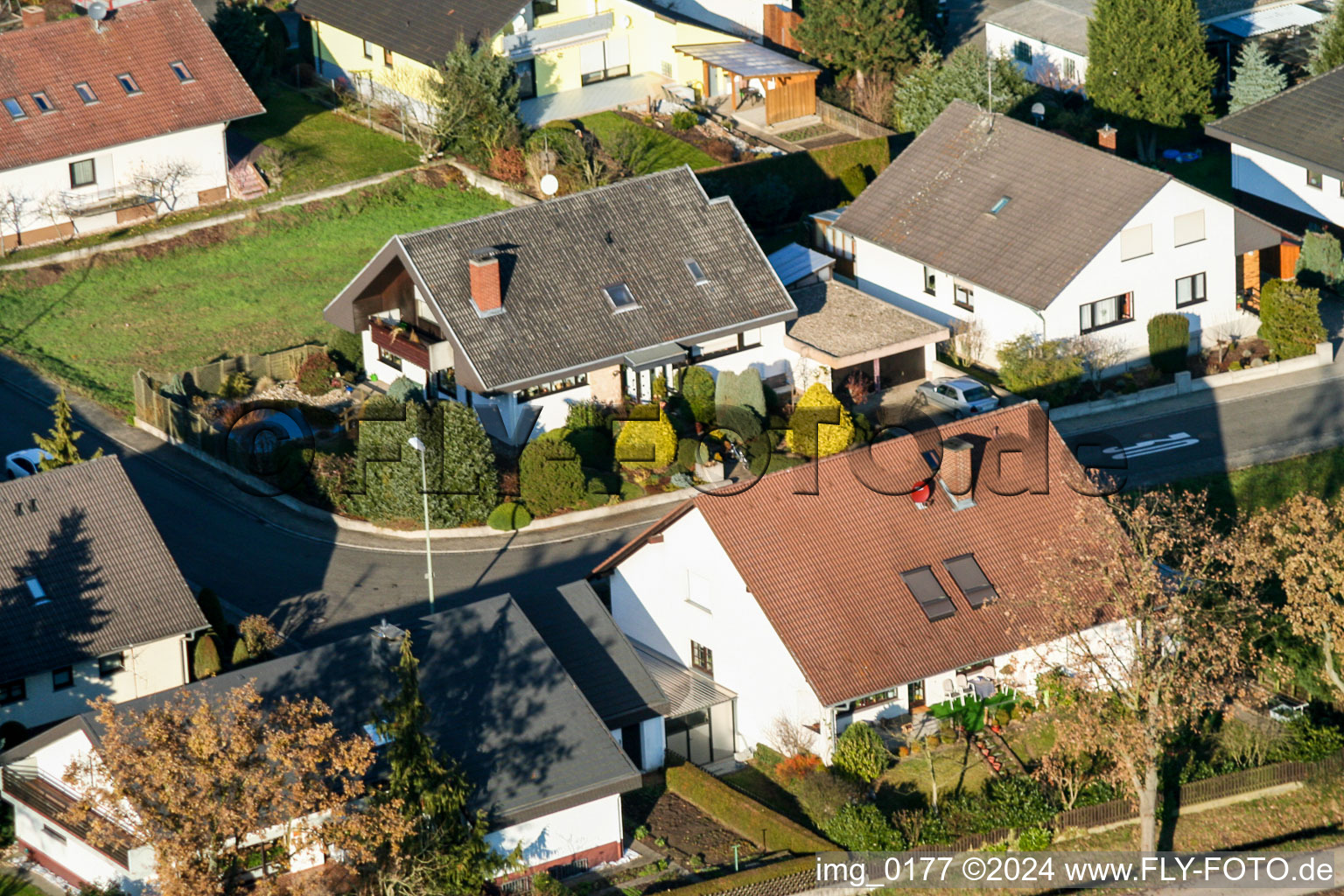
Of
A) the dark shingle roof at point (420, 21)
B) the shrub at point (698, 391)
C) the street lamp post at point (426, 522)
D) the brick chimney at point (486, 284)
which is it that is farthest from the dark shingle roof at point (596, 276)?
the dark shingle roof at point (420, 21)

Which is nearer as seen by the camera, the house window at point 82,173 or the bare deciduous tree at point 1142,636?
the bare deciduous tree at point 1142,636

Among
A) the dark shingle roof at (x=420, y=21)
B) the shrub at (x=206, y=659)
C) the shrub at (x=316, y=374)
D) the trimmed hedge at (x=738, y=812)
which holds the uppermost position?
the dark shingle roof at (x=420, y=21)

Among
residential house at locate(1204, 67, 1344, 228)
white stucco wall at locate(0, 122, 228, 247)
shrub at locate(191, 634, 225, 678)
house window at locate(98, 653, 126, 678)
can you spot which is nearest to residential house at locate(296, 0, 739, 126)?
white stucco wall at locate(0, 122, 228, 247)

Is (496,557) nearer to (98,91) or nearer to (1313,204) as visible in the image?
(98,91)

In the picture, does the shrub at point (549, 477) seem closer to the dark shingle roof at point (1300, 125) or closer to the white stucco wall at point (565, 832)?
the white stucco wall at point (565, 832)

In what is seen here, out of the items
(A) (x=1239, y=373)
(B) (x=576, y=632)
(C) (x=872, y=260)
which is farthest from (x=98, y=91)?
(A) (x=1239, y=373)

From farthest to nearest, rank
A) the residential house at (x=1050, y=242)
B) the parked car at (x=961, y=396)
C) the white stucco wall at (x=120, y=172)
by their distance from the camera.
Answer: the white stucco wall at (x=120, y=172)
the residential house at (x=1050, y=242)
the parked car at (x=961, y=396)

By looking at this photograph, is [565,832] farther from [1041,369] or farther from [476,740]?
[1041,369]
